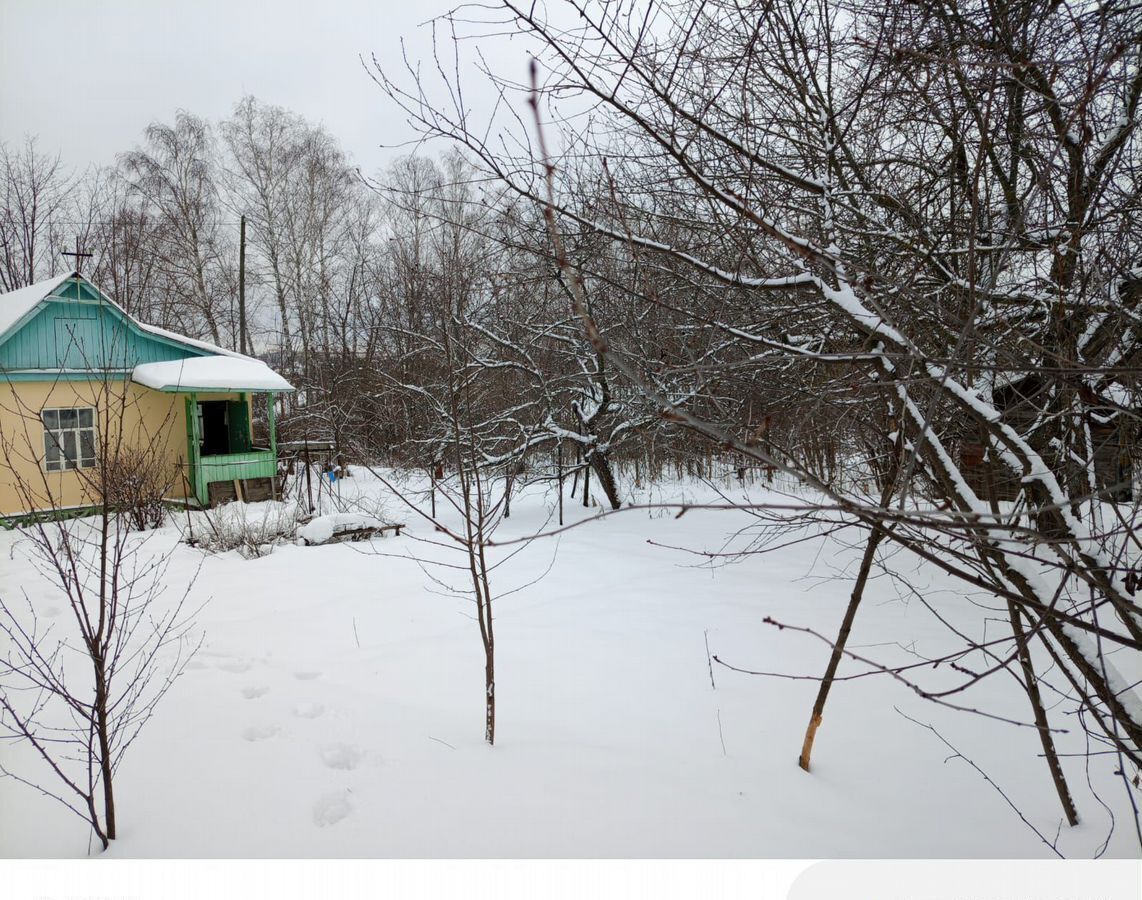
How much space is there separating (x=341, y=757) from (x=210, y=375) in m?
8.43

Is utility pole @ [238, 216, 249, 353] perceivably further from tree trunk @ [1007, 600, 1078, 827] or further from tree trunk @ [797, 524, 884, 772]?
tree trunk @ [1007, 600, 1078, 827]

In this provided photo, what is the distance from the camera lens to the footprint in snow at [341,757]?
2.54 metres

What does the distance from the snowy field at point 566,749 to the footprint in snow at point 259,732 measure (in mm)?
11

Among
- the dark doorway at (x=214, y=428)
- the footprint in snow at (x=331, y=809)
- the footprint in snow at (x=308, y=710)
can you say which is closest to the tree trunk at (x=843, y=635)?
the footprint in snow at (x=331, y=809)

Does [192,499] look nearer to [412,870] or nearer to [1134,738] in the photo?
[412,870]

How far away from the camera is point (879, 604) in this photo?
491cm

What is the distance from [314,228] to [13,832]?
16.1ft

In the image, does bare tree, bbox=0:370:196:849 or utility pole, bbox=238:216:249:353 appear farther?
utility pole, bbox=238:216:249:353

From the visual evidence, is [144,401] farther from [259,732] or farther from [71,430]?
[259,732]

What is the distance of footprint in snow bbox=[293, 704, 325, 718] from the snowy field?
0.05ft

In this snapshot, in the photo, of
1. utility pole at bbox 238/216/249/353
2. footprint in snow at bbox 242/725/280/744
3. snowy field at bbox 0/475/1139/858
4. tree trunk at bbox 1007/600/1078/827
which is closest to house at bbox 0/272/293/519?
utility pole at bbox 238/216/249/353

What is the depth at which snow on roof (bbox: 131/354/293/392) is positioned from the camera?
921 cm

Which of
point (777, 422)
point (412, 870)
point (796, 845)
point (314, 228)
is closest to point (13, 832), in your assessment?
point (412, 870)

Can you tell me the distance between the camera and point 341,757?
2.60m
